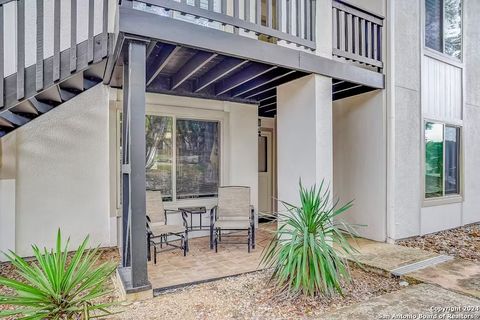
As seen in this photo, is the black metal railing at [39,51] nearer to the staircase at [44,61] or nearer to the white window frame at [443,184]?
the staircase at [44,61]

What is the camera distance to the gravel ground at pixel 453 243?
5.04m

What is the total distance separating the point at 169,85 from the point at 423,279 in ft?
15.5

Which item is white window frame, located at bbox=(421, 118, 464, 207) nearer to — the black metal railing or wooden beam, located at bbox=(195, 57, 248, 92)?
wooden beam, located at bbox=(195, 57, 248, 92)

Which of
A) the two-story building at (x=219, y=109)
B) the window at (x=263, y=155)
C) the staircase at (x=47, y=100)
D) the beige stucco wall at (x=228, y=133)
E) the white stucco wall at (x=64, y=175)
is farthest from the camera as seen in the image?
the window at (x=263, y=155)

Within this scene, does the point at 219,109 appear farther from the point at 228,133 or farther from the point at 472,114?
the point at 472,114

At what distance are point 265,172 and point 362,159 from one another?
8.91ft

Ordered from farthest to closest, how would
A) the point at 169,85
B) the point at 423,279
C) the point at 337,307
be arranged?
the point at 169,85 < the point at 423,279 < the point at 337,307

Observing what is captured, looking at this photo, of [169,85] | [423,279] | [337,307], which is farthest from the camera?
[169,85]

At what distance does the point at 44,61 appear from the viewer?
11.4ft

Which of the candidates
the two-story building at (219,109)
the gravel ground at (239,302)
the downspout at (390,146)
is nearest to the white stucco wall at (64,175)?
the two-story building at (219,109)

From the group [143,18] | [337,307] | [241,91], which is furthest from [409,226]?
[143,18]

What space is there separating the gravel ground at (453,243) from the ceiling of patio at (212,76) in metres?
2.84

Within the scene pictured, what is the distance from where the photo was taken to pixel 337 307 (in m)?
3.15

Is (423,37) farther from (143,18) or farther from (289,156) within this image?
(143,18)
